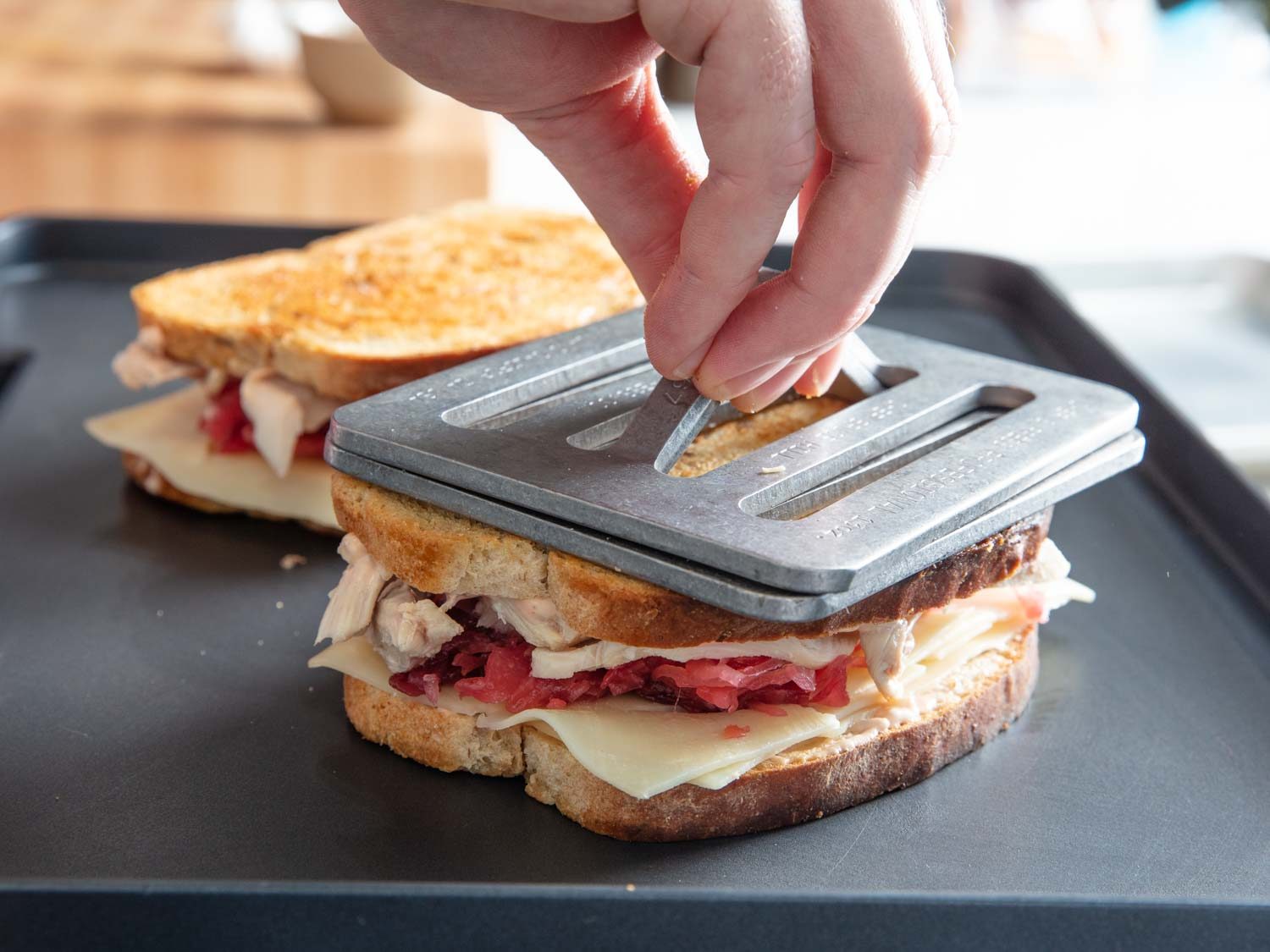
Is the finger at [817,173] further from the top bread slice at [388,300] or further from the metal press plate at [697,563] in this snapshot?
the top bread slice at [388,300]

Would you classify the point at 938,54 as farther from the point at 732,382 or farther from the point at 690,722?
the point at 690,722

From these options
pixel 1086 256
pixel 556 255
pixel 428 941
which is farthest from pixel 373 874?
pixel 1086 256

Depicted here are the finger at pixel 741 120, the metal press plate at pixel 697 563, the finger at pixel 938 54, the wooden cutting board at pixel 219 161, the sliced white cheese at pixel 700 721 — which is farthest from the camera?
the wooden cutting board at pixel 219 161

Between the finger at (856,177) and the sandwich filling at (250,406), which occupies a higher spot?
the finger at (856,177)

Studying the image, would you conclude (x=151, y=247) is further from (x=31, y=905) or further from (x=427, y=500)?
(x=31, y=905)

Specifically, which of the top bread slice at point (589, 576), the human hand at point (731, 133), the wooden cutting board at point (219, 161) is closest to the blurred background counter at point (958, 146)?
the wooden cutting board at point (219, 161)

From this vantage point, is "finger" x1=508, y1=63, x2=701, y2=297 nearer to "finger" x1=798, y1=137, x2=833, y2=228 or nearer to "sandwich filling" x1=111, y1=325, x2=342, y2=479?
"finger" x1=798, y1=137, x2=833, y2=228
